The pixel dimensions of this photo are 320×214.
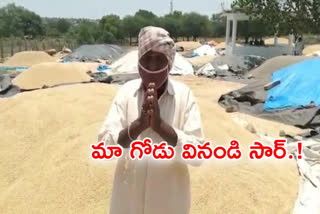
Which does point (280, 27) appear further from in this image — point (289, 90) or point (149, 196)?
point (149, 196)

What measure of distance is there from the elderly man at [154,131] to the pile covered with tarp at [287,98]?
17.8 ft

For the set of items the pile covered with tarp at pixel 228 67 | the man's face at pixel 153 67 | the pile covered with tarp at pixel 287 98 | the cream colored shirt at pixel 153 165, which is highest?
the man's face at pixel 153 67

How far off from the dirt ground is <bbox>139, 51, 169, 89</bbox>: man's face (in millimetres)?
1796

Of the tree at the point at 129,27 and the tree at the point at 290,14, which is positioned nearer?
the tree at the point at 290,14

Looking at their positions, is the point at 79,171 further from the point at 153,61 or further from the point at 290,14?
the point at 290,14

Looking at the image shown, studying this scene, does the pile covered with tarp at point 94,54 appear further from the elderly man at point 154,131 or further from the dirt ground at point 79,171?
the elderly man at point 154,131

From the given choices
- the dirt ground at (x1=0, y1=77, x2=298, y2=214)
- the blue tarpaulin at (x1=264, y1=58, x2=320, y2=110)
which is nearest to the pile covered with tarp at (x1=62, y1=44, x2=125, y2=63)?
the blue tarpaulin at (x1=264, y1=58, x2=320, y2=110)

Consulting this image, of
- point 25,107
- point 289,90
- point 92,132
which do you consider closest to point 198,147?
point 92,132

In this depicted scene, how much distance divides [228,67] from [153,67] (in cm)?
1326

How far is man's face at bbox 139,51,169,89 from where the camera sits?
5.16 ft

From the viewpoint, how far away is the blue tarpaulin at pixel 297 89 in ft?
25.0

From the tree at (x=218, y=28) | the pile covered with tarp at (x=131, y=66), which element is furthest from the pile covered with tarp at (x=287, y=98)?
the tree at (x=218, y=28)

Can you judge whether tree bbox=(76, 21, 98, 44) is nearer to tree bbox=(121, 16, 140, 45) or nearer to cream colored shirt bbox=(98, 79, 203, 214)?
tree bbox=(121, 16, 140, 45)

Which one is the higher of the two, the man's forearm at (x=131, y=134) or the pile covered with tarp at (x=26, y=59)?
the man's forearm at (x=131, y=134)
